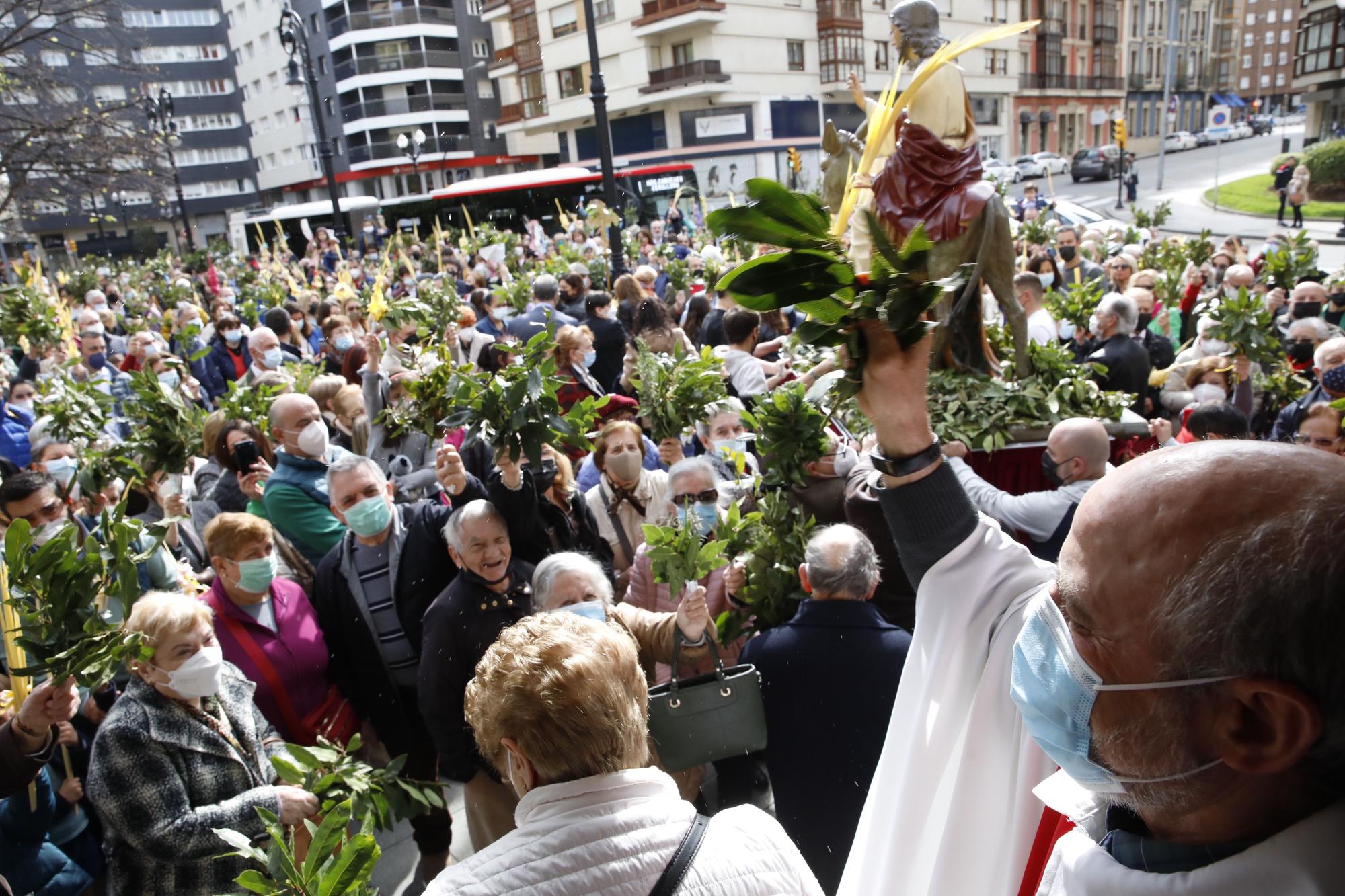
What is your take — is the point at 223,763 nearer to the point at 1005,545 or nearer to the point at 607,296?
the point at 1005,545

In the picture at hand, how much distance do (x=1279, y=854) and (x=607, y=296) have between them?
7.33 metres

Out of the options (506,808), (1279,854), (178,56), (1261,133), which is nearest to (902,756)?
(1279,854)

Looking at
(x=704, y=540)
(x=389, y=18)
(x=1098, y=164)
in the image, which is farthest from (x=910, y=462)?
(x=389, y=18)

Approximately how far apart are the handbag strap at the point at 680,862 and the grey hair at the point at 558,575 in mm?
1492

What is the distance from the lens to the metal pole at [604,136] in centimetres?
1159

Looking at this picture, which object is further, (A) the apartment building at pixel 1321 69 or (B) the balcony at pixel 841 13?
(B) the balcony at pixel 841 13

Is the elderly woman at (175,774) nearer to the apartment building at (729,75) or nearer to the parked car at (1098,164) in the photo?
the apartment building at (729,75)

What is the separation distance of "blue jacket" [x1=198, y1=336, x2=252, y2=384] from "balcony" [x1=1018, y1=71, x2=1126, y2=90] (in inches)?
1861

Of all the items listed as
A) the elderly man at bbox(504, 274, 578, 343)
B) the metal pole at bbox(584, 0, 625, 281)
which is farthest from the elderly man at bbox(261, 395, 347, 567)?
the metal pole at bbox(584, 0, 625, 281)

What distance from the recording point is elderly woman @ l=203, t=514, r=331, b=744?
3.37 metres

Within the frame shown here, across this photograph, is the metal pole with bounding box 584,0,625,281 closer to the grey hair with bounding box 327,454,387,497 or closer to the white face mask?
the grey hair with bounding box 327,454,387,497

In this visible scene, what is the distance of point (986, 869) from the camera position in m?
1.53

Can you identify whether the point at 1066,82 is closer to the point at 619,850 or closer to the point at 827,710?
the point at 827,710

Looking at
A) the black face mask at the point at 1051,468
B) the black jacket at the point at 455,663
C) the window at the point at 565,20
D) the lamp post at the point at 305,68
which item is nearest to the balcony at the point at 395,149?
the window at the point at 565,20
